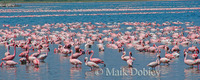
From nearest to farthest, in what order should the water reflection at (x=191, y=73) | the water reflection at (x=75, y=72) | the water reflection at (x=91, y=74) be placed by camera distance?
the water reflection at (x=191, y=73) < the water reflection at (x=91, y=74) < the water reflection at (x=75, y=72)

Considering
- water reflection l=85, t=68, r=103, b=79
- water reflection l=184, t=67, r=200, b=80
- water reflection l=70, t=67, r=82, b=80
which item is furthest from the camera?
water reflection l=70, t=67, r=82, b=80

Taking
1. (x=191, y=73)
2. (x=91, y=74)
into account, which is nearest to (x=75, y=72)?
(x=91, y=74)

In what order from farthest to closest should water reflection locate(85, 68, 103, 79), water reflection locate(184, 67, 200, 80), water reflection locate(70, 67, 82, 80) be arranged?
1. water reflection locate(70, 67, 82, 80)
2. water reflection locate(85, 68, 103, 79)
3. water reflection locate(184, 67, 200, 80)

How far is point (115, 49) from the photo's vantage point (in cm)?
2758

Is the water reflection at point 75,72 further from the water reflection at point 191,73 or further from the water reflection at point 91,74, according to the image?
the water reflection at point 191,73

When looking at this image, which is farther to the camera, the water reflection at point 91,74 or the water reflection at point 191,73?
the water reflection at point 91,74

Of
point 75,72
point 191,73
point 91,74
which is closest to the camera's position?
point 191,73

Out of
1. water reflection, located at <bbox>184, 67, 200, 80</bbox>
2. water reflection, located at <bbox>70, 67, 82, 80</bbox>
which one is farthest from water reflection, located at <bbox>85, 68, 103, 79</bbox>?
water reflection, located at <bbox>184, 67, 200, 80</bbox>

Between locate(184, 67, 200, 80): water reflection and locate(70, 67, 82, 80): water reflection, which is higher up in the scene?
locate(70, 67, 82, 80): water reflection

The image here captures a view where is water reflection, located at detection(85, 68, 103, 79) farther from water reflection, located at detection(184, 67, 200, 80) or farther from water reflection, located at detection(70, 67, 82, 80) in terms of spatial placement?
water reflection, located at detection(184, 67, 200, 80)

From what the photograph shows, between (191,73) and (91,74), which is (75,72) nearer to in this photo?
(91,74)

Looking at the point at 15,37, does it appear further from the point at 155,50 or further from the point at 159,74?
the point at 159,74

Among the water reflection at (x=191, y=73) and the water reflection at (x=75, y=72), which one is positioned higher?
the water reflection at (x=75, y=72)

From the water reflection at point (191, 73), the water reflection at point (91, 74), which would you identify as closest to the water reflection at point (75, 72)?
the water reflection at point (91, 74)
